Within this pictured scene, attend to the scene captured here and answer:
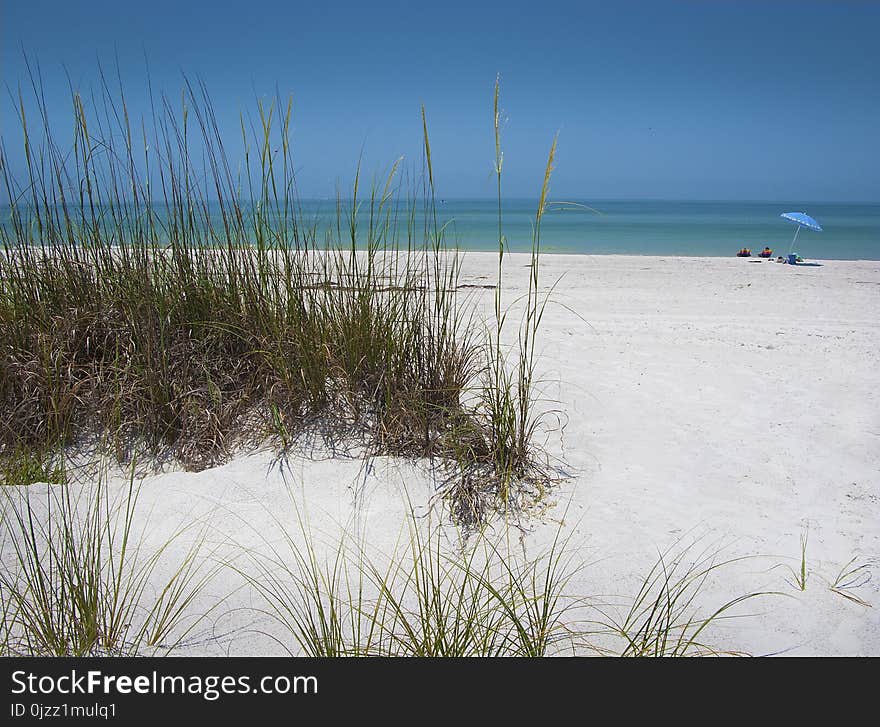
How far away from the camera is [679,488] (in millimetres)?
2260

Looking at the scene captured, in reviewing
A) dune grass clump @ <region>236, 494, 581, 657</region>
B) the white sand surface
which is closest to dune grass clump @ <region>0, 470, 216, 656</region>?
the white sand surface

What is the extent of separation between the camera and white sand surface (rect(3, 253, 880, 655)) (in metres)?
1.69

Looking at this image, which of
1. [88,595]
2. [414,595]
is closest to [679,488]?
[414,595]

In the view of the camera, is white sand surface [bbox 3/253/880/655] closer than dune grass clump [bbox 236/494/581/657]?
No

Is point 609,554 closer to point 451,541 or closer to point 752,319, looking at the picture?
point 451,541

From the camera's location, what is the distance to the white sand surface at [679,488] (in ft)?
5.54

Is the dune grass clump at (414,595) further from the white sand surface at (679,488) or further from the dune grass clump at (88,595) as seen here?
the dune grass clump at (88,595)

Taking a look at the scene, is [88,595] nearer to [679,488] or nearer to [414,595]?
[414,595]

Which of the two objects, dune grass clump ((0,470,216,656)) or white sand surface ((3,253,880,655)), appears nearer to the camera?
dune grass clump ((0,470,216,656))

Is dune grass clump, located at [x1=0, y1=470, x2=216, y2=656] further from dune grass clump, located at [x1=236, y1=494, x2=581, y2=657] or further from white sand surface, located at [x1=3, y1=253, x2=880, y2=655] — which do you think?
dune grass clump, located at [x1=236, y1=494, x2=581, y2=657]

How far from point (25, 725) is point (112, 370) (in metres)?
1.56

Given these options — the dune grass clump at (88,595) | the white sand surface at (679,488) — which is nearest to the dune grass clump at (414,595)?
the white sand surface at (679,488)

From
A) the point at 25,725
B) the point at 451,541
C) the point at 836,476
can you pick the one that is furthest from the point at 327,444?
the point at 836,476

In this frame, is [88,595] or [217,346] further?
[217,346]
